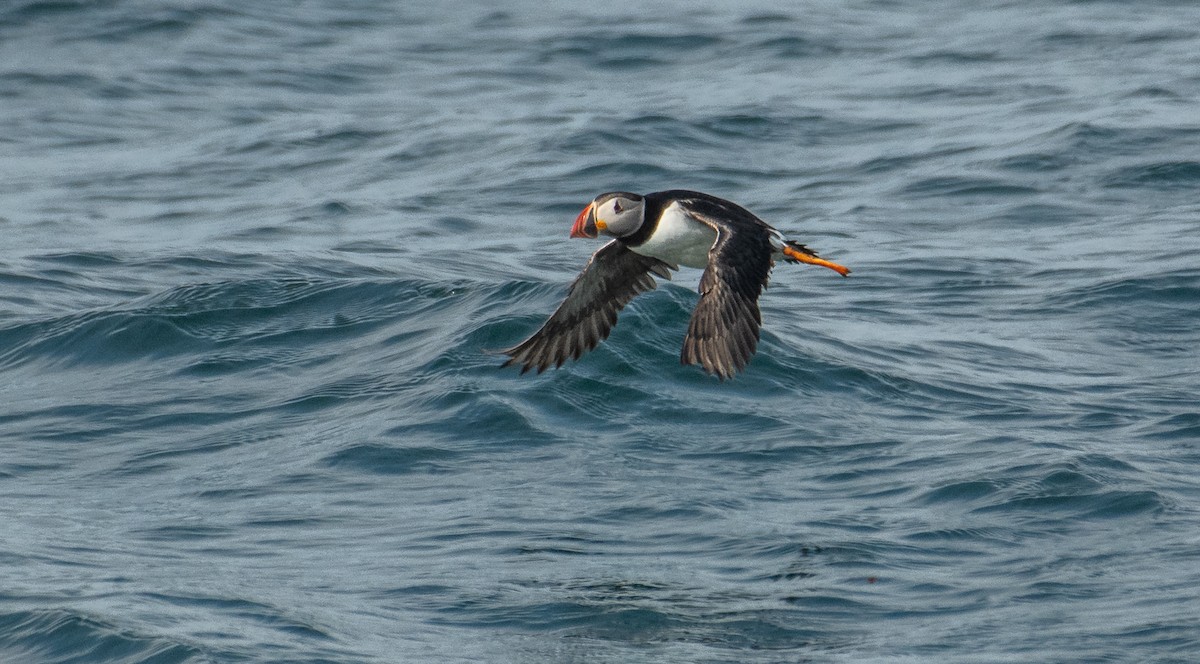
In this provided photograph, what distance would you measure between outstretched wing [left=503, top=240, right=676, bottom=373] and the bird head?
1.94ft

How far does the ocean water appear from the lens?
297 inches

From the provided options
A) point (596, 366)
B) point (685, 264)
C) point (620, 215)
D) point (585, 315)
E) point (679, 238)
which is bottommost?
point (596, 366)

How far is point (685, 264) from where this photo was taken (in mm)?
7992

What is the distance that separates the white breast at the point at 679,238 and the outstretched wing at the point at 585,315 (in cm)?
53

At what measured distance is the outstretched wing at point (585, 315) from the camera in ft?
27.5

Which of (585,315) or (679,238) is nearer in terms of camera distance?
(679,238)

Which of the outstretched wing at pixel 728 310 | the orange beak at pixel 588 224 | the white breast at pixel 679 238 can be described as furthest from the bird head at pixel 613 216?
Answer: the outstretched wing at pixel 728 310

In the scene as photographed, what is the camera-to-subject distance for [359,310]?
12.2 m

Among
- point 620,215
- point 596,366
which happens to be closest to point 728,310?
point 620,215

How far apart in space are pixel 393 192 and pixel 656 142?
8.77 ft

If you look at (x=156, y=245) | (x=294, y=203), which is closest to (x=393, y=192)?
(x=294, y=203)

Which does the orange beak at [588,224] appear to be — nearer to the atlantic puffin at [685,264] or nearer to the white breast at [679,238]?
the atlantic puffin at [685,264]

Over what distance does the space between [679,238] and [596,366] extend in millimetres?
3130

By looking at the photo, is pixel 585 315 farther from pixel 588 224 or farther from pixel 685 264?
pixel 588 224
